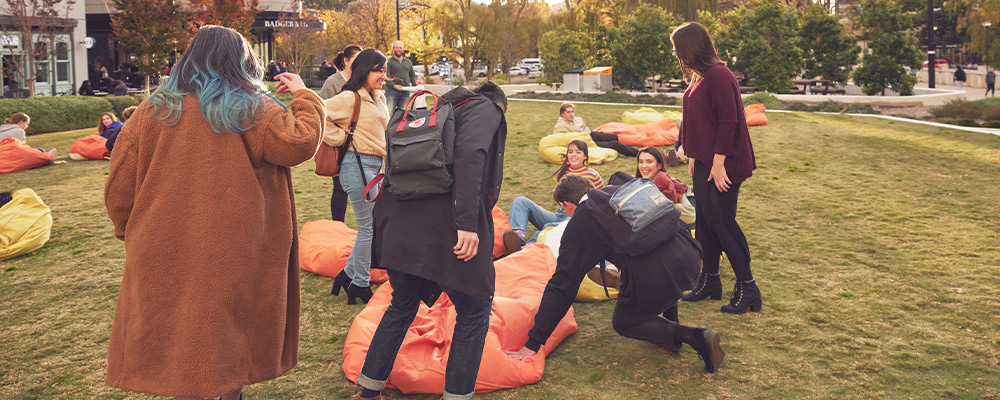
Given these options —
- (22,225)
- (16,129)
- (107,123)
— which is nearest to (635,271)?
(22,225)

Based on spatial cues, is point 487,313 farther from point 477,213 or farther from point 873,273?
point 873,273

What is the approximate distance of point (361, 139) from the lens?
4820 mm

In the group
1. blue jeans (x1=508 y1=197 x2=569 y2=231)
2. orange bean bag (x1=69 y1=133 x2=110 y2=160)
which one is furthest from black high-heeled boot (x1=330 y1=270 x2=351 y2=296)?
orange bean bag (x1=69 y1=133 x2=110 y2=160)

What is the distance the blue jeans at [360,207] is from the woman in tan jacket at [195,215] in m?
2.02

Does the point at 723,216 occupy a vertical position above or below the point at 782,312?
above

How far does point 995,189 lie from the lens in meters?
8.49

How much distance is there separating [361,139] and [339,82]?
1302 millimetres

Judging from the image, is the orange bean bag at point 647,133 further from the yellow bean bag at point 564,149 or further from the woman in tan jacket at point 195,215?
the woman in tan jacket at point 195,215

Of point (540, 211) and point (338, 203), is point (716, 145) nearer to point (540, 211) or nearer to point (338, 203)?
point (540, 211)

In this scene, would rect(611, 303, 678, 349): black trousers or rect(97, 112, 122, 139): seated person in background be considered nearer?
rect(611, 303, 678, 349): black trousers

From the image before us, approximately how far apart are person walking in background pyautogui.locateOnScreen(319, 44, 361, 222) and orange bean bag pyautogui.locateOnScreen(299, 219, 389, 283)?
8.8 inches

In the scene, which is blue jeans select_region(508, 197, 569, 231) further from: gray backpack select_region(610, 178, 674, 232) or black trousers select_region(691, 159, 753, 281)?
gray backpack select_region(610, 178, 674, 232)

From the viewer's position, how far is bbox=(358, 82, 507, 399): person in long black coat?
2984 millimetres

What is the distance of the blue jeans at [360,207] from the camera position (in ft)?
15.9
